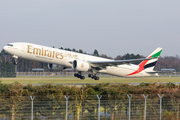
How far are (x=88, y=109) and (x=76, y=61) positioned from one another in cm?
2044

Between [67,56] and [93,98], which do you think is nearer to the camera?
[93,98]

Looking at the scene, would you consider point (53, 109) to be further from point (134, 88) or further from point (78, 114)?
point (134, 88)

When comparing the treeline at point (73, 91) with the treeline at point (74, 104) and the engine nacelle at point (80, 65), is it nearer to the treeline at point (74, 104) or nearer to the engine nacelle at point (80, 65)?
the treeline at point (74, 104)

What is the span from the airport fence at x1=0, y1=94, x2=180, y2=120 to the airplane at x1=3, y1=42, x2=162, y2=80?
17.6 meters

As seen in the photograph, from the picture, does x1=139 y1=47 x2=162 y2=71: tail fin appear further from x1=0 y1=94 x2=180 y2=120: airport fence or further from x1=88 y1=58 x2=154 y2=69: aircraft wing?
x1=0 y1=94 x2=180 y2=120: airport fence

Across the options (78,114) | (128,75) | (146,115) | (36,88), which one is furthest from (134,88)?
(128,75)

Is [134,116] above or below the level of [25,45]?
below

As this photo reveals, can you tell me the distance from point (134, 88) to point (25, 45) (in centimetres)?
1820

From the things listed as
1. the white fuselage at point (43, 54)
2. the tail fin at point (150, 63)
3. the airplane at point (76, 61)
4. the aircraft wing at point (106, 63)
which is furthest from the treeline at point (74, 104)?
the tail fin at point (150, 63)

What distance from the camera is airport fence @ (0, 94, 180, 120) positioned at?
10.7 metres

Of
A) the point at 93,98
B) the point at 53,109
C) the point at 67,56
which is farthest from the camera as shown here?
the point at 67,56

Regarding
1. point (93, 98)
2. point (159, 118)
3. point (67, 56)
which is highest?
point (67, 56)

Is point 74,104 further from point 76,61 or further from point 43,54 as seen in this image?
point 76,61

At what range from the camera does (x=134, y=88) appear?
14875 millimetres
